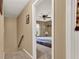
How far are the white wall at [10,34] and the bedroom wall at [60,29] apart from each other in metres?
5.45

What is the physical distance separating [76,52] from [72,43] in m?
0.14

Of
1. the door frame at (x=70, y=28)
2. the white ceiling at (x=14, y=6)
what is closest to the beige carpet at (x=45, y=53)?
the white ceiling at (x=14, y=6)

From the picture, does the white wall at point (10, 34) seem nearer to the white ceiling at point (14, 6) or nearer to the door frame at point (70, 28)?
the white ceiling at point (14, 6)

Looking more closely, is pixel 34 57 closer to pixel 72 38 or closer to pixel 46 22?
pixel 72 38

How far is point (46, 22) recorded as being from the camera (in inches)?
374

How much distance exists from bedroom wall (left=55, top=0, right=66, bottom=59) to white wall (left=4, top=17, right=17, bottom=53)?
17.9 feet

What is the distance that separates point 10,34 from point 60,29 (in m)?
5.80

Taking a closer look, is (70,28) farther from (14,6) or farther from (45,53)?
(14,6)

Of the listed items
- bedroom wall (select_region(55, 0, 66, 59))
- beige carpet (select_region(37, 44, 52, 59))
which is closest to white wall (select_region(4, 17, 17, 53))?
beige carpet (select_region(37, 44, 52, 59))

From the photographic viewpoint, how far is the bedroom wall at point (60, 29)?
2.20 metres

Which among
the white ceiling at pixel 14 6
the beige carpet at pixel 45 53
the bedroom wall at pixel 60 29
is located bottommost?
the beige carpet at pixel 45 53

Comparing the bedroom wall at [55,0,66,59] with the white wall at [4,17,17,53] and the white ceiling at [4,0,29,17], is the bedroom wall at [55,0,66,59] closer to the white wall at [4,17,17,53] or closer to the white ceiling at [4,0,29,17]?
the white ceiling at [4,0,29,17]

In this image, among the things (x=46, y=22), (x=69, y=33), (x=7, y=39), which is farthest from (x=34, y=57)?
(x=46, y=22)

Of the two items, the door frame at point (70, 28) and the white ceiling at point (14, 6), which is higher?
the white ceiling at point (14, 6)
